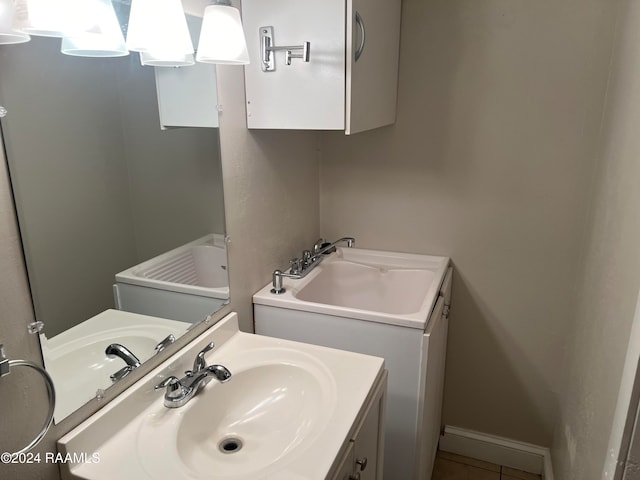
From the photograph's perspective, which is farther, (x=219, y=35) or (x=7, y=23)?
(x=219, y=35)

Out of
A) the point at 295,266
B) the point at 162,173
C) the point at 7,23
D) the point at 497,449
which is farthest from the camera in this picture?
the point at 497,449

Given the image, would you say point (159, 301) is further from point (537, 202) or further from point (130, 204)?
point (537, 202)

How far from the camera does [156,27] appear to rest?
1.07 metres

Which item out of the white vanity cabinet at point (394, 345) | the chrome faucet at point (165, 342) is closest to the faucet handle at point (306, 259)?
the white vanity cabinet at point (394, 345)

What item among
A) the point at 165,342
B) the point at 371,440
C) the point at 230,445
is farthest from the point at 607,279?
the point at 165,342

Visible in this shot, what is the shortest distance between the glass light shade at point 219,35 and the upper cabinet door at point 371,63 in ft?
1.17

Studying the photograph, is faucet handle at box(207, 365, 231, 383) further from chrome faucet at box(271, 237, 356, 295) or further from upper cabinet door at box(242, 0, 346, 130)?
upper cabinet door at box(242, 0, 346, 130)

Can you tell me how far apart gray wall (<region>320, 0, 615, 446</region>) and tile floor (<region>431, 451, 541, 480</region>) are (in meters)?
0.15

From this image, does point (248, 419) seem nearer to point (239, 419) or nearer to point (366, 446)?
point (239, 419)

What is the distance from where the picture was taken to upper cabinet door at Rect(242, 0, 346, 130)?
141 centimetres

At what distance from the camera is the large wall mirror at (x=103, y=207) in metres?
0.93

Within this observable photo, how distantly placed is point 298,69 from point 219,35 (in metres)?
0.33

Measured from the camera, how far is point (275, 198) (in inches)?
71.6

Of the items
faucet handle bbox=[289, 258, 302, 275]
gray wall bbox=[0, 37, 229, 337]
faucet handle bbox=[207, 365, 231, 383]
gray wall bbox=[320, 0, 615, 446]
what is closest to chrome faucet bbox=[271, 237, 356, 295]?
faucet handle bbox=[289, 258, 302, 275]
